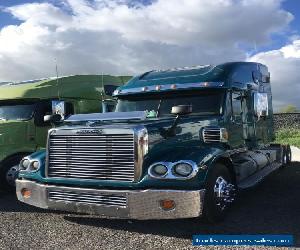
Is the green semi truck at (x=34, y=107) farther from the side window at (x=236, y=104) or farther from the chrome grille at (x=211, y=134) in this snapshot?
the chrome grille at (x=211, y=134)

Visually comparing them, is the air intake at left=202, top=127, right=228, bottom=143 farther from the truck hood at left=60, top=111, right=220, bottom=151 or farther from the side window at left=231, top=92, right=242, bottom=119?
the side window at left=231, top=92, right=242, bottom=119

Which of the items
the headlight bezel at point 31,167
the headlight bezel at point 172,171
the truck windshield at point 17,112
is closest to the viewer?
the headlight bezel at point 172,171

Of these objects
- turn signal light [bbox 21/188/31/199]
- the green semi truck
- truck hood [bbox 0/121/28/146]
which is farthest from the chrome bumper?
truck hood [bbox 0/121/28/146]

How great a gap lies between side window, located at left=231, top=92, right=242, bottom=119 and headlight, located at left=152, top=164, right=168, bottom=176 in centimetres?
246

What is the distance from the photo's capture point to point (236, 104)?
8352 millimetres

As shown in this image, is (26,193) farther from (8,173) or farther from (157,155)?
(8,173)

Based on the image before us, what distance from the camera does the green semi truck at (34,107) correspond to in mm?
9539

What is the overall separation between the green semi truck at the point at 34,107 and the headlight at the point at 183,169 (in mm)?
3533

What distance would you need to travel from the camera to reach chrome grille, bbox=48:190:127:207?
244 inches

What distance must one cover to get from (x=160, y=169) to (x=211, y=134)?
4.93 ft

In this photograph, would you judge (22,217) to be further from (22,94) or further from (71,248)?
(22,94)

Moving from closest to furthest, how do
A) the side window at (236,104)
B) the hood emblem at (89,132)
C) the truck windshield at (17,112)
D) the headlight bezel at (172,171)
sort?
the headlight bezel at (172,171), the hood emblem at (89,132), the side window at (236,104), the truck windshield at (17,112)

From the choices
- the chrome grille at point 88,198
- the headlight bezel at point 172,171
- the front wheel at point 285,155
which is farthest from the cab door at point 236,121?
the front wheel at point 285,155

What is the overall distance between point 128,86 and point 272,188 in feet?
12.6
